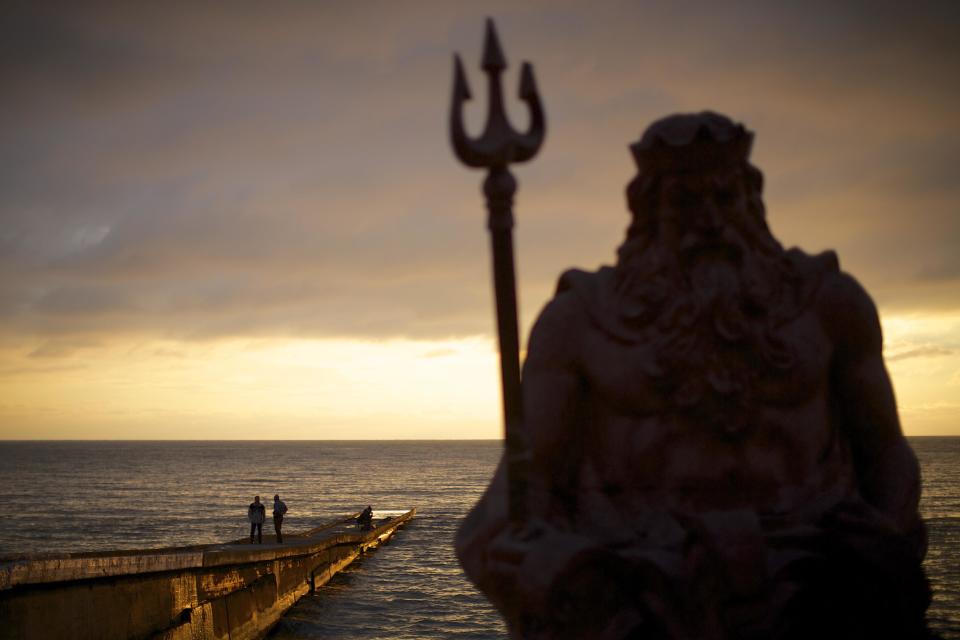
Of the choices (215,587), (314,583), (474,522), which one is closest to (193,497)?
(314,583)

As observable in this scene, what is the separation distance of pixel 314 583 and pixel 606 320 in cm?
3054

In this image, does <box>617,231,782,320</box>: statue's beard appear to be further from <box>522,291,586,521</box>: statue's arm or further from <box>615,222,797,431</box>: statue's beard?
<box>522,291,586,521</box>: statue's arm

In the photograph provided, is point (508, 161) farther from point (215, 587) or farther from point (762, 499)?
point (215, 587)

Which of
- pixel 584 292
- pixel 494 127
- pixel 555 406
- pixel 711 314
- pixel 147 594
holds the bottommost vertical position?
pixel 147 594

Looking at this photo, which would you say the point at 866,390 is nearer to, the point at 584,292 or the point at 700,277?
the point at 700,277

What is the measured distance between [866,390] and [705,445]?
2.21 feet

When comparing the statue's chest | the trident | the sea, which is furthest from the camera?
the sea

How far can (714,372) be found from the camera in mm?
3447

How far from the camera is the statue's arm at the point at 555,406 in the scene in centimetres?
354

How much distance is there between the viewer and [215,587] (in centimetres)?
1966

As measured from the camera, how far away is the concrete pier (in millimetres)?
12719

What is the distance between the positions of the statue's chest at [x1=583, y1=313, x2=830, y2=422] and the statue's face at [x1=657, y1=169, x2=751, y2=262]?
321mm

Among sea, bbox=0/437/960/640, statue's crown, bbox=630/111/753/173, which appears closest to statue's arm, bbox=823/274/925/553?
statue's crown, bbox=630/111/753/173

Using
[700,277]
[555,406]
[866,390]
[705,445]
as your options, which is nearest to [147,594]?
[555,406]
